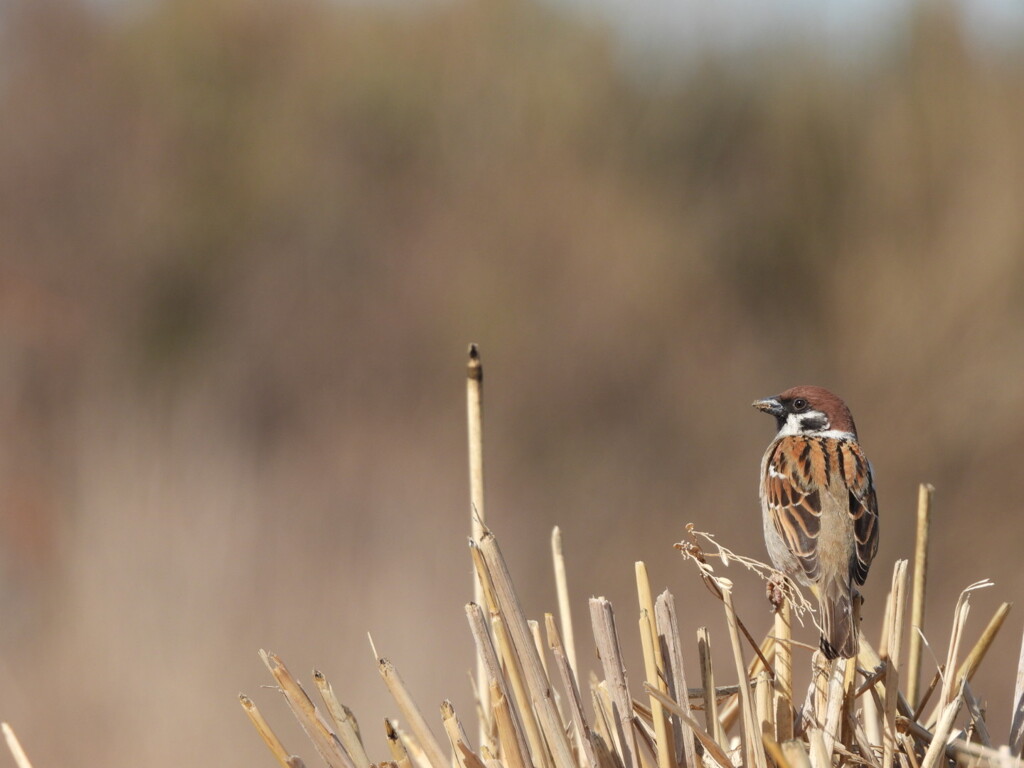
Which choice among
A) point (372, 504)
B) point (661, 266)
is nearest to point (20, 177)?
point (372, 504)

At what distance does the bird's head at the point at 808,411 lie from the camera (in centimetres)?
256

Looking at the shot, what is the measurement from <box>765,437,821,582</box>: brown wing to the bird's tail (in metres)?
0.34

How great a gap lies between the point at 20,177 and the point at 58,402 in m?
2.22

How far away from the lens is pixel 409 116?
980 cm

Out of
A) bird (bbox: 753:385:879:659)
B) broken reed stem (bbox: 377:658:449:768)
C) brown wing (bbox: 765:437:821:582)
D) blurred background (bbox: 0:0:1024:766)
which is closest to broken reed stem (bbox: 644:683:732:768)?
broken reed stem (bbox: 377:658:449:768)

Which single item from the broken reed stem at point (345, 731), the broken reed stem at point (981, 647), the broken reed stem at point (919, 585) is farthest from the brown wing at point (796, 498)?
the broken reed stem at point (345, 731)

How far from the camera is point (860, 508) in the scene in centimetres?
259

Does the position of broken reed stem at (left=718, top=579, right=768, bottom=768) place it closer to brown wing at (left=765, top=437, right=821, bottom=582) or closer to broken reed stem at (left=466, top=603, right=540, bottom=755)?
broken reed stem at (left=466, top=603, right=540, bottom=755)

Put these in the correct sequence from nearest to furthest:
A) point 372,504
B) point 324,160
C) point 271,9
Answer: point 372,504 → point 324,160 → point 271,9

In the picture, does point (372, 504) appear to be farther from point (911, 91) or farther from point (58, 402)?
point (911, 91)

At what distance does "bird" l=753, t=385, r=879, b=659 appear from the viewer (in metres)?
2.49

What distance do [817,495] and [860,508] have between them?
0.10 metres

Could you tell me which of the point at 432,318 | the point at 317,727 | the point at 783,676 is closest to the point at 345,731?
the point at 317,727

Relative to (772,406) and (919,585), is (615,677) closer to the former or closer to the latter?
(919,585)
